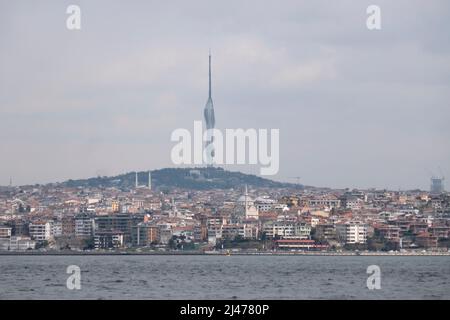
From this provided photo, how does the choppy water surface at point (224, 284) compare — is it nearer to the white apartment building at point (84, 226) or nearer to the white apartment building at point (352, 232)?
the white apartment building at point (352, 232)

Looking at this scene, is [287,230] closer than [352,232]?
No

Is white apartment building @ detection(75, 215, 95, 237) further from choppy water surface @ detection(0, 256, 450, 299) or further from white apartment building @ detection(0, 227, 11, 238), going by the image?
choppy water surface @ detection(0, 256, 450, 299)

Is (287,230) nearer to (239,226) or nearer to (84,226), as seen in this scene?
(239,226)

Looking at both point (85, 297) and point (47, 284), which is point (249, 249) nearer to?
point (47, 284)

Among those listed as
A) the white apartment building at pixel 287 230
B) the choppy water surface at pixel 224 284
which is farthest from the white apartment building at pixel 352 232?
the choppy water surface at pixel 224 284

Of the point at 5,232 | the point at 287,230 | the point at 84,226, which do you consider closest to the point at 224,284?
the point at 287,230

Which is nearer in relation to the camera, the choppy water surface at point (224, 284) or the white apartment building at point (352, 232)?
the choppy water surface at point (224, 284)

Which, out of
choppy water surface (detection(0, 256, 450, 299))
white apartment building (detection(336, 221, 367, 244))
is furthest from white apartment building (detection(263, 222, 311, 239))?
choppy water surface (detection(0, 256, 450, 299))
